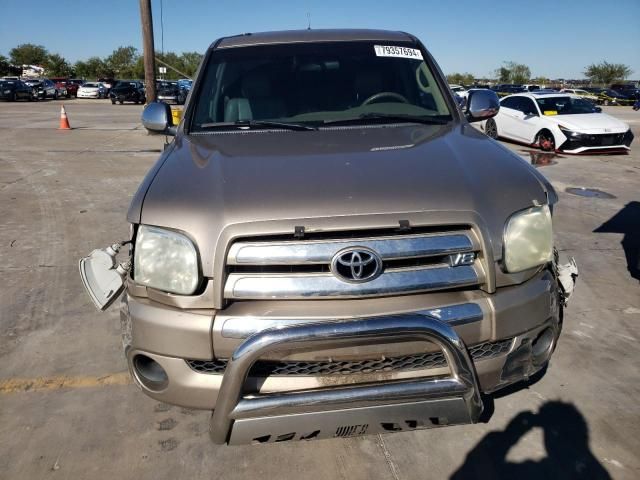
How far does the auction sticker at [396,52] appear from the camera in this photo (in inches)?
139

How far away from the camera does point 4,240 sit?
18.0ft

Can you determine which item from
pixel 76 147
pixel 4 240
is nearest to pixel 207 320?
pixel 4 240

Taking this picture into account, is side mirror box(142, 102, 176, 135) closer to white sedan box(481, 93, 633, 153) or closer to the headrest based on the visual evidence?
the headrest

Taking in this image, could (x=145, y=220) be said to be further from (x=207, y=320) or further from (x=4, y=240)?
(x=4, y=240)

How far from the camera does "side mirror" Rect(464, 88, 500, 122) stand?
3668 mm

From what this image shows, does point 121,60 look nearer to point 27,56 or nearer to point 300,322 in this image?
point 27,56

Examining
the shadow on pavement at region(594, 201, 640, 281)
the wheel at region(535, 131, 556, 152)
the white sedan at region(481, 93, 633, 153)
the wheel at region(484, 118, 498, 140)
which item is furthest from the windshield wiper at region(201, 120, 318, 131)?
A: the wheel at region(484, 118, 498, 140)

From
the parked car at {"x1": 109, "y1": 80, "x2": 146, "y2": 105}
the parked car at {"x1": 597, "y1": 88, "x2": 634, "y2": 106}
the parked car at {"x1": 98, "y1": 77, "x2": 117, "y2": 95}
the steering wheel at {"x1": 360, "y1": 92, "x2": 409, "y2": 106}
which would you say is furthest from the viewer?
the parked car at {"x1": 98, "y1": 77, "x2": 117, "y2": 95}

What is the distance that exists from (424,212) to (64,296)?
3275 millimetres

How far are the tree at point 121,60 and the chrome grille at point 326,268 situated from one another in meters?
85.3

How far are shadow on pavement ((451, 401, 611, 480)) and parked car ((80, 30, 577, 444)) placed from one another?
1.41ft

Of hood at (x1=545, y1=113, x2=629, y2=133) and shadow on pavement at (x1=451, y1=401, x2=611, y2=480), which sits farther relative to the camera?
hood at (x1=545, y1=113, x2=629, y2=133)

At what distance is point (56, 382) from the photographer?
10.0 feet

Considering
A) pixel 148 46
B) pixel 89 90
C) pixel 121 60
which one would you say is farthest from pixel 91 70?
Answer: pixel 148 46
